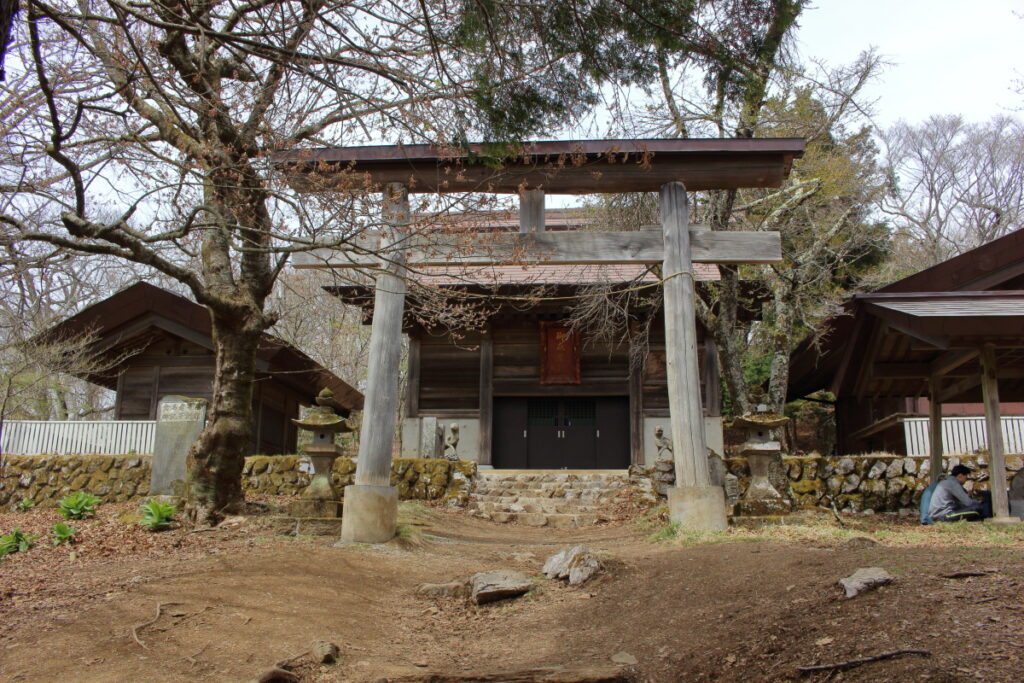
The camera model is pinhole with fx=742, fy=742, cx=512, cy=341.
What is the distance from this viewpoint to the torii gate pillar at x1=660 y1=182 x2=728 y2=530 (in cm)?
934

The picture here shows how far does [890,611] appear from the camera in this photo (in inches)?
166

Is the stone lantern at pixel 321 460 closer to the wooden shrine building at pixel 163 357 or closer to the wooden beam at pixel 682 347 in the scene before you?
the wooden beam at pixel 682 347

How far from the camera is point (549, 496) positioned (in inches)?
583

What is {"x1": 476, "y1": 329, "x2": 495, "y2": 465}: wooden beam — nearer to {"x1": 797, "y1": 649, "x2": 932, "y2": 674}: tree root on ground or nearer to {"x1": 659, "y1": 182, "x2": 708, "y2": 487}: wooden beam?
{"x1": 659, "y1": 182, "x2": 708, "y2": 487}: wooden beam

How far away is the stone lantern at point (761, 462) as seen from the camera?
33.4 ft

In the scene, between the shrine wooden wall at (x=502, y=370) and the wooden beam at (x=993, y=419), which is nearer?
the wooden beam at (x=993, y=419)

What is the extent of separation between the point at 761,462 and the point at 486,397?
→ 944 cm

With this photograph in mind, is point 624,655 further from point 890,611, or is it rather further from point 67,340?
point 67,340

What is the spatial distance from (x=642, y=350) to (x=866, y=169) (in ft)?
28.0

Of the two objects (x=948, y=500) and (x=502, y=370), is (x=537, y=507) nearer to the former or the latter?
(x=502, y=370)

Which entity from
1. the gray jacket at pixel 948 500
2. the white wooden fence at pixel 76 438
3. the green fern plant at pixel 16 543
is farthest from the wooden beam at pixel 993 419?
the white wooden fence at pixel 76 438

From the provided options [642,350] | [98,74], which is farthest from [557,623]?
[642,350]

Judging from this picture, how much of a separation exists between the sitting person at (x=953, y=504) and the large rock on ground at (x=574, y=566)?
554 cm

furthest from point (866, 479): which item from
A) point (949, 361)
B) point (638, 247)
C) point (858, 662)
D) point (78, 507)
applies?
point (78, 507)
